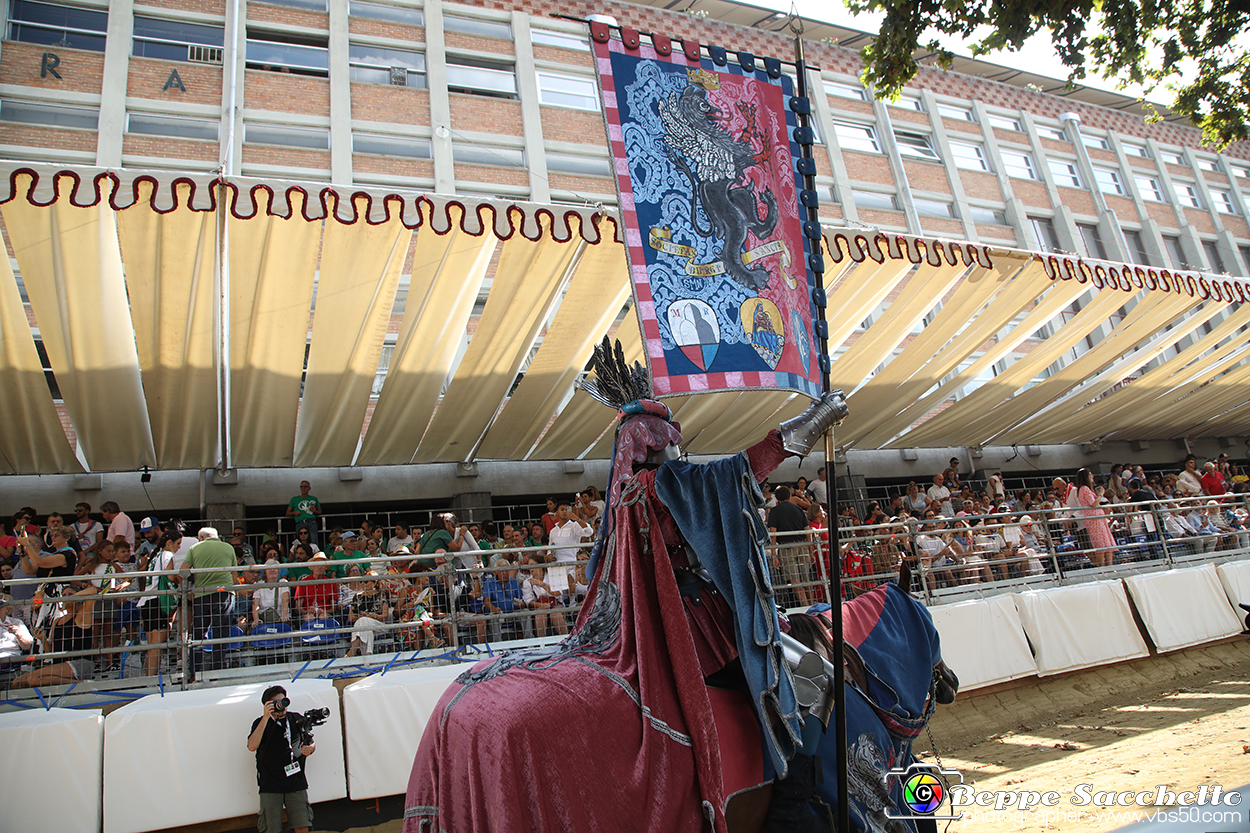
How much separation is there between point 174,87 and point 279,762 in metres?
13.7

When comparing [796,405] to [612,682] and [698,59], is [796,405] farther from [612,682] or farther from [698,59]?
[612,682]

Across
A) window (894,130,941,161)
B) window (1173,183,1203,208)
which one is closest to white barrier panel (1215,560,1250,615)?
window (894,130,941,161)

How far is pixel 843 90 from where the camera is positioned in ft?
65.7

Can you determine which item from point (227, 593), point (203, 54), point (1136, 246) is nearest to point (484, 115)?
point (203, 54)

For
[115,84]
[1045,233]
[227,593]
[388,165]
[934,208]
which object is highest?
[115,84]

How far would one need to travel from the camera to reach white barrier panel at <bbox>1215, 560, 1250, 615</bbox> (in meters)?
9.26

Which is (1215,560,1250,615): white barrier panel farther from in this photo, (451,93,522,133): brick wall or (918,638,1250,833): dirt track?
(451,93,522,133): brick wall

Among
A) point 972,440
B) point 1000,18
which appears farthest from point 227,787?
point 972,440

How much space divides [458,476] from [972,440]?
863cm

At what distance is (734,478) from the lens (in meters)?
2.83

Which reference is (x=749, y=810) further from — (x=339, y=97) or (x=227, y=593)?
(x=339, y=97)

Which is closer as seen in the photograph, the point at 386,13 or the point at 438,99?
the point at 438,99

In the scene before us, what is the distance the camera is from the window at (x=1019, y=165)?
842 inches

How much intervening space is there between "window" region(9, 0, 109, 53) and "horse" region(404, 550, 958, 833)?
1605cm
